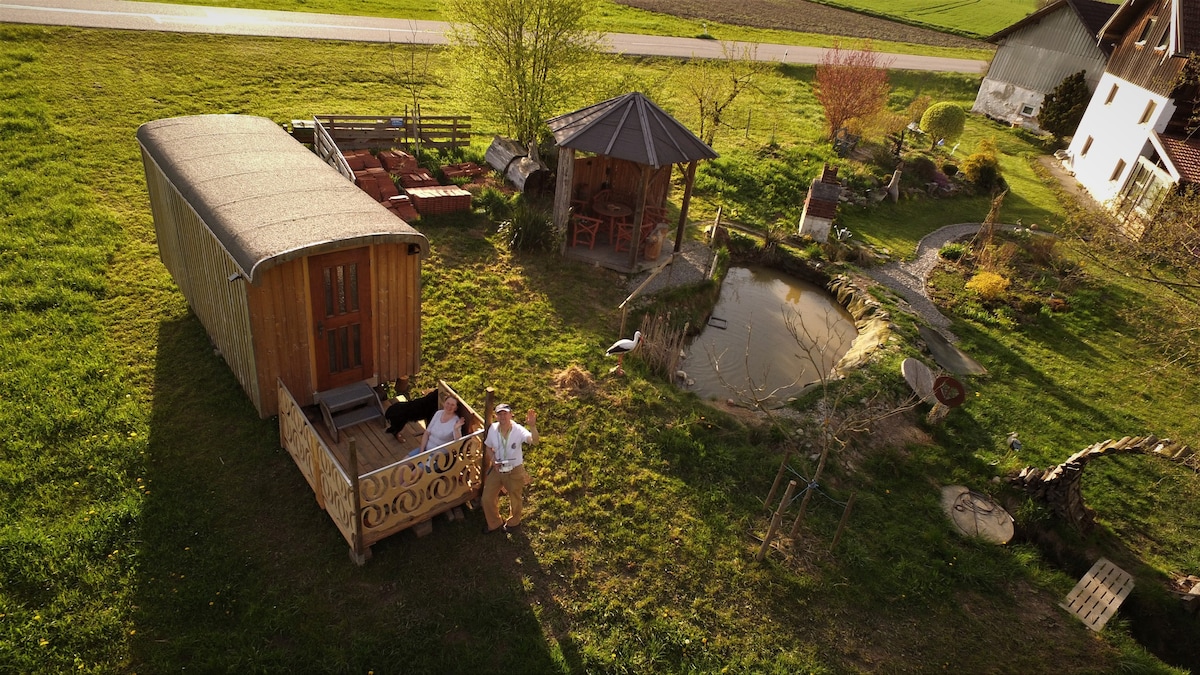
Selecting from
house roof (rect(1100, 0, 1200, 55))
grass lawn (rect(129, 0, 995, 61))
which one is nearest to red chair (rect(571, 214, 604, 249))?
grass lawn (rect(129, 0, 995, 61))

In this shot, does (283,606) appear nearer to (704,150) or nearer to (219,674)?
(219,674)

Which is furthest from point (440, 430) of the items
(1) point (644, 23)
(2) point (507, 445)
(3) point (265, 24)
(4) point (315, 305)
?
(1) point (644, 23)

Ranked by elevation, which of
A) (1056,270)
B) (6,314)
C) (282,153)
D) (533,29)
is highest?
(533,29)

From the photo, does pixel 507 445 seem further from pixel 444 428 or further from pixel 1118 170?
pixel 1118 170

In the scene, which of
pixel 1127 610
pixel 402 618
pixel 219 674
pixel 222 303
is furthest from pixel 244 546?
pixel 1127 610

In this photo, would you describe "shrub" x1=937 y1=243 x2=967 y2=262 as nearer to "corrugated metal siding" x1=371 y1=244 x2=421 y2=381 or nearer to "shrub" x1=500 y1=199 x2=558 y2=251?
"shrub" x1=500 y1=199 x2=558 y2=251

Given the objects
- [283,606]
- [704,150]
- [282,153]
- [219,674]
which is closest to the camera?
[219,674]
